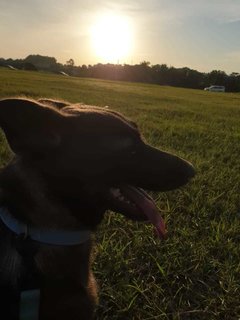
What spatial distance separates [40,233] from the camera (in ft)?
8.54

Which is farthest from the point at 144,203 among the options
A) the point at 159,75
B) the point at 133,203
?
the point at 159,75

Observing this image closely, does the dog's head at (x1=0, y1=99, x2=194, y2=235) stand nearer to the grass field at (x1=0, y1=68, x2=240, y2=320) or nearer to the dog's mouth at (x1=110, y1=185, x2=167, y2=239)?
the dog's mouth at (x1=110, y1=185, x2=167, y2=239)

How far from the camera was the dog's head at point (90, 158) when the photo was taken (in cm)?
249

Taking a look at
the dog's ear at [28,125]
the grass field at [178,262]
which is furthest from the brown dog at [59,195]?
the grass field at [178,262]

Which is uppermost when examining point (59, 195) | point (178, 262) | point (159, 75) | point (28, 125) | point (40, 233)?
point (28, 125)

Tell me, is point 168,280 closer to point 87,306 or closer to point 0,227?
point 87,306

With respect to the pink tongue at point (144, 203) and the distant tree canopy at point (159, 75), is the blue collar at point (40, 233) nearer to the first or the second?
the pink tongue at point (144, 203)

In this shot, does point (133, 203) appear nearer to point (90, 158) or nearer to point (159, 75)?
point (90, 158)

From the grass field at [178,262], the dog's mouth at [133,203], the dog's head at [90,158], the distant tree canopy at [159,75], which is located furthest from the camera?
the distant tree canopy at [159,75]

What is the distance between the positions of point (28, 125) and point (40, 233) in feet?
1.83

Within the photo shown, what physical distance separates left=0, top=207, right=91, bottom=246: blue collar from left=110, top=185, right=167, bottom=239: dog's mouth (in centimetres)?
28

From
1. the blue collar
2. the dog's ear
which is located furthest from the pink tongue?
the dog's ear

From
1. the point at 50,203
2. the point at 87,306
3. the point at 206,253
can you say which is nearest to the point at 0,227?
the point at 50,203

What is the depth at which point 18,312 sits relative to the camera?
2529 mm
